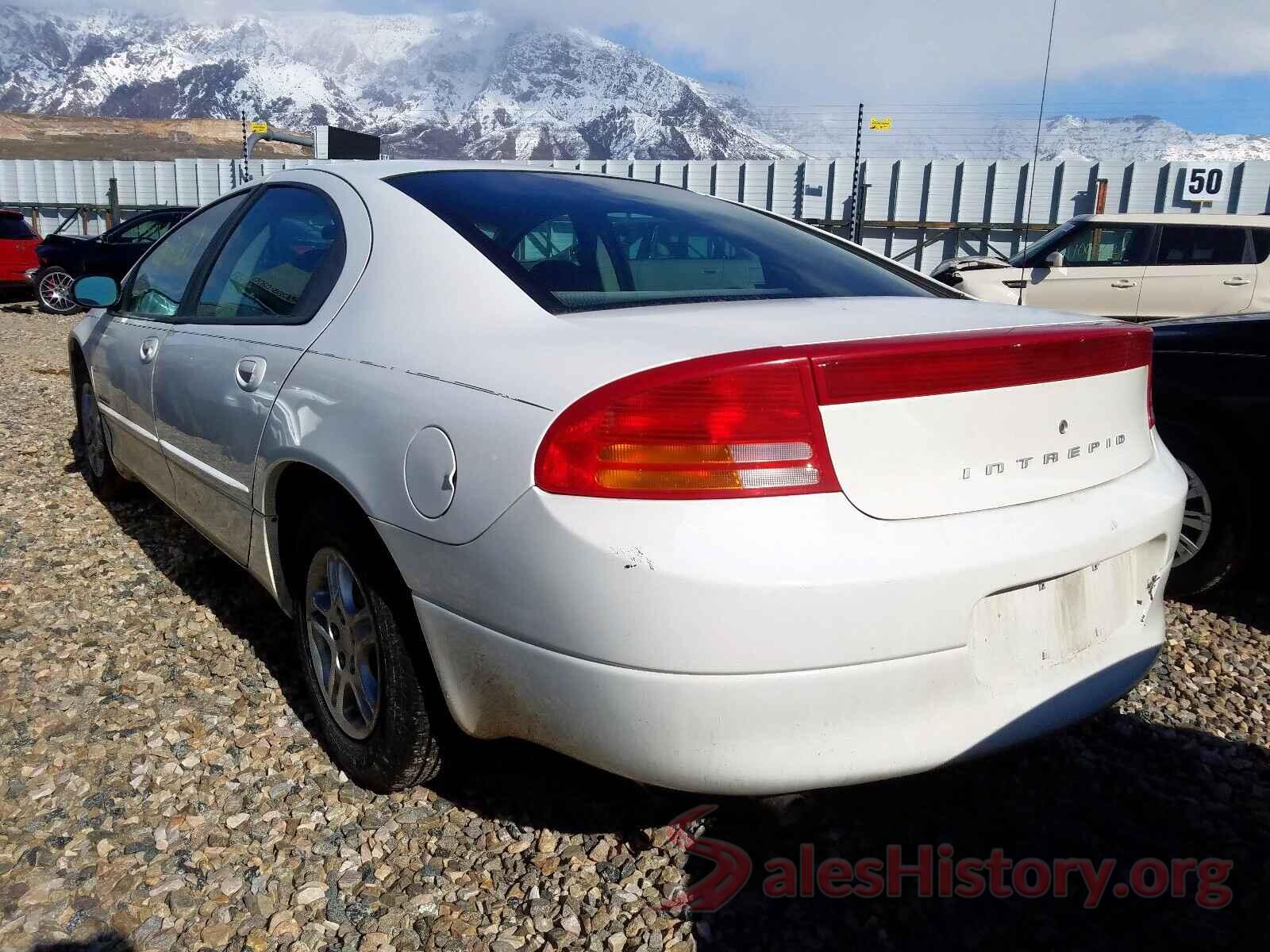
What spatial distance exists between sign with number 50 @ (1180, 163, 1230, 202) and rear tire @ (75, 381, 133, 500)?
1710cm

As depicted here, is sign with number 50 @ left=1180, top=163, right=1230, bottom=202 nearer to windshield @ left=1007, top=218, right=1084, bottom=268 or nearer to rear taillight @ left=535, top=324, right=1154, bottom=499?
windshield @ left=1007, top=218, right=1084, bottom=268

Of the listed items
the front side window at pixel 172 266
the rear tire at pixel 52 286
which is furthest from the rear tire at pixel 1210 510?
the rear tire at pixel 52 286

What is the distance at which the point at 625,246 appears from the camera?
229 cm

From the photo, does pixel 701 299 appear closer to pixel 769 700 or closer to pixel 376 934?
pixel 769 700

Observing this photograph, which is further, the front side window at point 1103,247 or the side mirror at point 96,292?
the front side window at point 1103,247

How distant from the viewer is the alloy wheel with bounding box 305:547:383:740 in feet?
7.05

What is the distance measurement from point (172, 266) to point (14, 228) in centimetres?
1343

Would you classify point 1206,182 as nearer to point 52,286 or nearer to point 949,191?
point 949,191

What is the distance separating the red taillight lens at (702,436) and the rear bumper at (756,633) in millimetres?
32

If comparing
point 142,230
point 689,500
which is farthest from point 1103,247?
point 142,230

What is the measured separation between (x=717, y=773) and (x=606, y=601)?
35 cm

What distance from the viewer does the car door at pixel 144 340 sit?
3.20 m

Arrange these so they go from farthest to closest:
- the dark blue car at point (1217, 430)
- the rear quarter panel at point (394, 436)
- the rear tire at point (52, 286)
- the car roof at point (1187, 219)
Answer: the rear tire at point (52, 286)
the car roof at point (1187, 219)
the dark blue car at point (1217, 430)
the rear quarter panel at point (394, 436)

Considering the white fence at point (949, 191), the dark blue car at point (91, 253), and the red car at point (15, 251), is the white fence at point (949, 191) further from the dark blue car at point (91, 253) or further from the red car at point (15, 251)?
the red car at point (15, 251)
